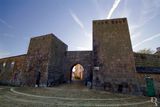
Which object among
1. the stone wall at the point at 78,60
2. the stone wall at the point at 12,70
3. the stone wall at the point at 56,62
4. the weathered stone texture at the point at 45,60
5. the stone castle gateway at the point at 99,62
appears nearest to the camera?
the stone castle gateway at the point at 99,62

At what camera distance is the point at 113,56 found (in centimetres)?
1183

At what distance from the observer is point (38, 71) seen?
557 inches

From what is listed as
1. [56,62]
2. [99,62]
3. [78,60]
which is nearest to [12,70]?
[56,62]

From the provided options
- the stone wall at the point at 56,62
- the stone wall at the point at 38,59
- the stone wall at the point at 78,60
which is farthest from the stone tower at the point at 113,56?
the stone wall at the point at 38,59

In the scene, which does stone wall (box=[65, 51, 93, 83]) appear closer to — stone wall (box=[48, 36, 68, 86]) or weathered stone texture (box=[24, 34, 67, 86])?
stone wall (box=[48, 36, 68, 86])

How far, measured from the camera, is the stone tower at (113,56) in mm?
10789

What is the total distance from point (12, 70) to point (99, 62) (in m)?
15.7

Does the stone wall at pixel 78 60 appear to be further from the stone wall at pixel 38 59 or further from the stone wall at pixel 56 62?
the stone wall at pixel 38 59

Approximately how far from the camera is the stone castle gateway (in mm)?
10708

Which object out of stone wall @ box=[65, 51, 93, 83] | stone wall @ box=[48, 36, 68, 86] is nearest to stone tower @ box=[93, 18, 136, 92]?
stone wall @ box=[65, 51, 93, 83]

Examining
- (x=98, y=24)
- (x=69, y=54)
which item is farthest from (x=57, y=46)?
(x=98, y=24)

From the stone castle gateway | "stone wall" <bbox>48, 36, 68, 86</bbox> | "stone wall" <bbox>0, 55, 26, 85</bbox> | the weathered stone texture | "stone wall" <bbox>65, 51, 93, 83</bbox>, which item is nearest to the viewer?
the stone castle gateway

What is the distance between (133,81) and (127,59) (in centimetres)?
233

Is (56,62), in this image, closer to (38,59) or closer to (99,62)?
(38,59)
